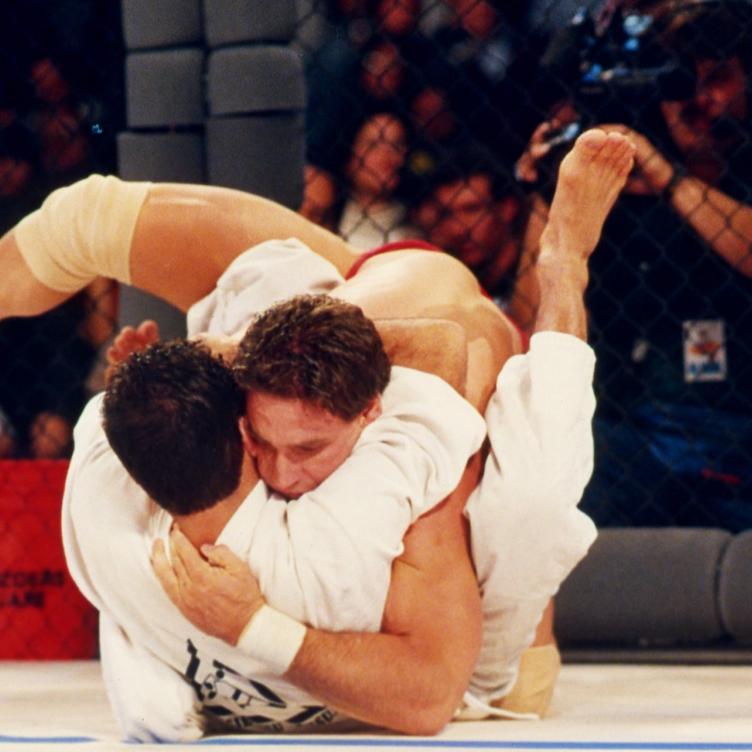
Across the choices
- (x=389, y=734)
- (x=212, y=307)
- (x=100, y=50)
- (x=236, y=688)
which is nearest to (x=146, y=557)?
(x=236, y=688)

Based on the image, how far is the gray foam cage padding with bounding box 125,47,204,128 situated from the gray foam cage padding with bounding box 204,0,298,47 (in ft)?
0.18

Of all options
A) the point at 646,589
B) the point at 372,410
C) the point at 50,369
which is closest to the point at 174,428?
the point at 372,410

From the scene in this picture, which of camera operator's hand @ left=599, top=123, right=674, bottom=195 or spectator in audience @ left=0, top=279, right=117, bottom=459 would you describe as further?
spectator in audience @ left=0, top=279, right=117, bottom=459

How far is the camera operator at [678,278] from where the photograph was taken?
2.38 m

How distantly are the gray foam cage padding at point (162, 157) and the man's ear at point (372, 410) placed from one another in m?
0.80

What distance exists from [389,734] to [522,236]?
117 centimetres

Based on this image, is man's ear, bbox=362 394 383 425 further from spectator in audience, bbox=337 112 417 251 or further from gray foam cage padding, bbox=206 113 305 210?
spectator in audience, bbox=337 112 417 251

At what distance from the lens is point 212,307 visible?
6.68 feet

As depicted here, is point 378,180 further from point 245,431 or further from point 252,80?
point 245,431

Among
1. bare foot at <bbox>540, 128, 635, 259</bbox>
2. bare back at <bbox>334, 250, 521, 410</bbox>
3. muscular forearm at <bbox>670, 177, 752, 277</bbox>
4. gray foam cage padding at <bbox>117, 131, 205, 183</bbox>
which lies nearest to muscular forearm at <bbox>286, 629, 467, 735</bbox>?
bare back at <bbox>334, 250, 521, 410</bbox>

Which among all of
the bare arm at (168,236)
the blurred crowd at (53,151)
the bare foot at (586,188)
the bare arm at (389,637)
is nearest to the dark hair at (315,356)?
the bare arm at (389,637)

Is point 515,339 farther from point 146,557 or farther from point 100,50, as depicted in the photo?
point 100,50

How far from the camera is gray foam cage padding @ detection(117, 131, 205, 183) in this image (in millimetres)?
2260

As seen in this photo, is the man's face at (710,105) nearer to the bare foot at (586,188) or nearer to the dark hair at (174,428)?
the bare foot at (586,188)
